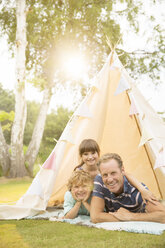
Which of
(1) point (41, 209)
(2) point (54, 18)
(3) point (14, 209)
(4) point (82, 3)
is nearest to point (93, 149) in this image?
(1) point (41, 209)

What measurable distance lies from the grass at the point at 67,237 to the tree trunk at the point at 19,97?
22.2ft

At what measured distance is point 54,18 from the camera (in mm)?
10477

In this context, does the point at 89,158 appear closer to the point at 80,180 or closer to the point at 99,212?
the point at 80,180

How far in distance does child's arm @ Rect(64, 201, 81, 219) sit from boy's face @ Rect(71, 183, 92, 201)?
89mm

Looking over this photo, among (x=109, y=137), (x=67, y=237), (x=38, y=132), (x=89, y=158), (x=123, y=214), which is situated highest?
(x=38, y=132)

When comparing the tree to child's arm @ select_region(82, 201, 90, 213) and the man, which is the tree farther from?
the man

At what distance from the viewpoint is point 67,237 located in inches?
106

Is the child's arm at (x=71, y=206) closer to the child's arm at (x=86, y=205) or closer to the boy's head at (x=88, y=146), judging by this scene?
the child's arm at (x=86, y=205)

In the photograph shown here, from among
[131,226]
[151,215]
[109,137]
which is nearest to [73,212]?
[131,226]

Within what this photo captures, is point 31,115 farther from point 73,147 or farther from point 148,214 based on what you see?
point 148,214

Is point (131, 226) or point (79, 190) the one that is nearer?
point (131, 226)

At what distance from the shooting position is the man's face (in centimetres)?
282

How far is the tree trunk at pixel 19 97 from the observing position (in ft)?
31.7

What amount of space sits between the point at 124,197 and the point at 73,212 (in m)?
0.78
